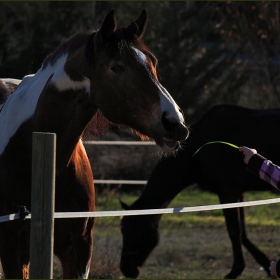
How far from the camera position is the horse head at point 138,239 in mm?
6957

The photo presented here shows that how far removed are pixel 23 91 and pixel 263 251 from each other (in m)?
4.72

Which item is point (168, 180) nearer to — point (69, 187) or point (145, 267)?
point (145, 267)

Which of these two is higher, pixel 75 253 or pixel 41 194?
pixel 41 194

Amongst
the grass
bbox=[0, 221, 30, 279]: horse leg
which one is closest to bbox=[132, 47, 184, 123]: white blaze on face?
bbox=[0, 221, 30, 279]: horse leg

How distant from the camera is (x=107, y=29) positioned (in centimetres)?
325

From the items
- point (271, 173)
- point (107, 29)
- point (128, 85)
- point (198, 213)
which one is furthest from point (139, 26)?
point (198, 213)

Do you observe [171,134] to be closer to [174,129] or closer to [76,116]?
[174,129]

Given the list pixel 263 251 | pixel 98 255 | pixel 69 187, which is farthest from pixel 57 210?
pixel 263 251

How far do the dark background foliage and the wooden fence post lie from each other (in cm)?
892

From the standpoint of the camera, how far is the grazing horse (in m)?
3.20

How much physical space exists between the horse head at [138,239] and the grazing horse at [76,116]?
3334 mm

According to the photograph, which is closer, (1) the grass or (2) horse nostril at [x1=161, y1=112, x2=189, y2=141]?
(2) horse nostril at [x1=161, y1=112, x2=189, y2=141]

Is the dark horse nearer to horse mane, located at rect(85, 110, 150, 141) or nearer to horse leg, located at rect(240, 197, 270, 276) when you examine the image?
horse leg, located at rect(240, 197, 270, 276)

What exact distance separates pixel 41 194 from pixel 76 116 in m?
0.77
